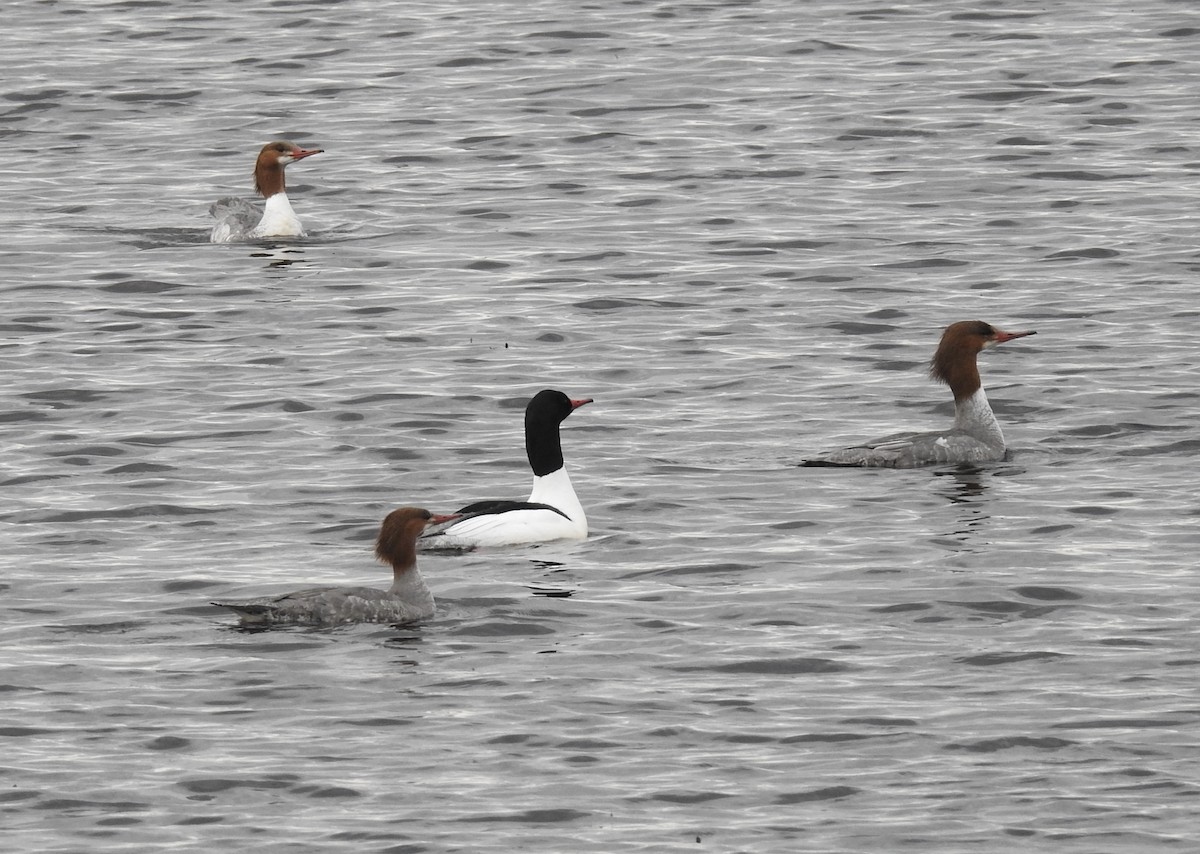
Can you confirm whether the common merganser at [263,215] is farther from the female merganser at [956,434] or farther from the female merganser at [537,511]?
the female merganser at [537,511]

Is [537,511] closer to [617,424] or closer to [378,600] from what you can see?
[378,600]

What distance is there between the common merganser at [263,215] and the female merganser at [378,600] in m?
13.2

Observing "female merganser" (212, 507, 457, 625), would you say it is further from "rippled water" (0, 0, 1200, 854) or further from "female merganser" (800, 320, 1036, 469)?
"female merganser" (800, 320, 1036, 469)

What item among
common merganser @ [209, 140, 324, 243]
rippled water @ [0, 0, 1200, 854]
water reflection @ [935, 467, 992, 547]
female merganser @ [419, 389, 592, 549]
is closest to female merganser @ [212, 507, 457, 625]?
rippled water @ [0, 0, 1200, 854]

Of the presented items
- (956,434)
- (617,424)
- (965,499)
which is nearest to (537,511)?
(965,499)

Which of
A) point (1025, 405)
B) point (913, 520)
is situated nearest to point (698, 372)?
point (1025, 405)

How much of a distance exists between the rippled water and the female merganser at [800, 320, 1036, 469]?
257 mm

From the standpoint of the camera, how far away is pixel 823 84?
116 feet

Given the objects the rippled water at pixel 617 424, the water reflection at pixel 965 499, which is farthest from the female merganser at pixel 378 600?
the water reflection at pixel 965 499

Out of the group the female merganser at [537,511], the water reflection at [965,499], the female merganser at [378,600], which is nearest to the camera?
the female merganser at [378,600]

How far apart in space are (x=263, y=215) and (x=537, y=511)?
40.4ft

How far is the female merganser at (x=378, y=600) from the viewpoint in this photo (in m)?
15.4

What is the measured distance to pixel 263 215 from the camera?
29219mm

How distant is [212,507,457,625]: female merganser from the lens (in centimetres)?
1538
